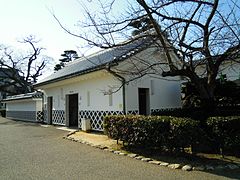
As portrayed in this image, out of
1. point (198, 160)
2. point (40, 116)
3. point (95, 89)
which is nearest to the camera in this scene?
point (198, 160)

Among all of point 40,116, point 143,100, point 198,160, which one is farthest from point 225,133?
point 40,116

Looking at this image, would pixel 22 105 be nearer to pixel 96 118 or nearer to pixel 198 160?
pixel 96 118

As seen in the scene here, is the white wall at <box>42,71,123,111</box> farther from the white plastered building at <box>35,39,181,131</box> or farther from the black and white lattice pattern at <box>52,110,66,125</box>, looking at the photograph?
the black and white lattice pattern at <box>52,110,66,125</box>

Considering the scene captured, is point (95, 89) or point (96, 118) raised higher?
point (95, 89)

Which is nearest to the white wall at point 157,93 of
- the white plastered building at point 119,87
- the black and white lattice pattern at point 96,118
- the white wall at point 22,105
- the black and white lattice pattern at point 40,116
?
the white plastered building at point 119,87

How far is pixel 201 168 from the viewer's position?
684 cm

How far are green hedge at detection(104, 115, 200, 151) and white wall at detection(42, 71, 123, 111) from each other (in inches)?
150

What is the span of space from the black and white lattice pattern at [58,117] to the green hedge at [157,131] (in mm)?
10046

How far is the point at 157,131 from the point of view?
8.32m

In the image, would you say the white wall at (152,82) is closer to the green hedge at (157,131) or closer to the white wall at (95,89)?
the white wall at (95,89)

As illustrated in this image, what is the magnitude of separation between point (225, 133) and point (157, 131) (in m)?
2.01

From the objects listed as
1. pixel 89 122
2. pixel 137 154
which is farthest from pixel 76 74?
pixel 137 154

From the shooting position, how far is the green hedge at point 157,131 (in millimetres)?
7742

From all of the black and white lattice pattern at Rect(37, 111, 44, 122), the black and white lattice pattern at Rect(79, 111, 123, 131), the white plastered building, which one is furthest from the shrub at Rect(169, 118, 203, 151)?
the black and white lattice pattern at Rect(37, 111, 44, 122)
